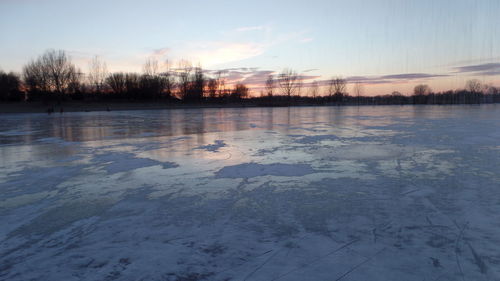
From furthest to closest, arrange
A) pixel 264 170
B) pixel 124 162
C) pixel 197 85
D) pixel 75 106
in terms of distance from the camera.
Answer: pixel 197 85, pixel 75 106, pixel 124 162, pixel 264 170

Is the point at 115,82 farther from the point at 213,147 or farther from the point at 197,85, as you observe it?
the point at 213,147

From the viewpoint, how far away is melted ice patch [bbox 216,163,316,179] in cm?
537

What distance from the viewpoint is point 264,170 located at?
569cm

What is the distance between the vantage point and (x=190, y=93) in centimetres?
7369

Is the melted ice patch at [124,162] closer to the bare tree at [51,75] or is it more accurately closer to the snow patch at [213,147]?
the snow patch at [213,147]

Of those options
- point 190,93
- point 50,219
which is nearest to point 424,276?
point 50,219

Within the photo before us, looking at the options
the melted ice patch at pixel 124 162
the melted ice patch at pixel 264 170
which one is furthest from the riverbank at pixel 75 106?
the melted ice patch at pixel 264 170

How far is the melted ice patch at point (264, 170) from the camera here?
5.37m

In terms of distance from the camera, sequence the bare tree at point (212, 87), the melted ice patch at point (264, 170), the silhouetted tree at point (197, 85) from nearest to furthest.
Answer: the melted ice patch at point (264, 170) → the silhouetted tree at point (197, 85) → the bare tree at point (212, 87)

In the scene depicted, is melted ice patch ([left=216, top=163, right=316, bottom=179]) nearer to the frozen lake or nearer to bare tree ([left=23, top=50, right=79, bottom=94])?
the frozen lake

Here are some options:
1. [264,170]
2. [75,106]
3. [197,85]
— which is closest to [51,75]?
[75,106]

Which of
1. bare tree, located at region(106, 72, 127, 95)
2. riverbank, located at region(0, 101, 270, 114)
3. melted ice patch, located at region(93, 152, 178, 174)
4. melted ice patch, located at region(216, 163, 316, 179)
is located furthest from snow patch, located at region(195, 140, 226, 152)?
bare tree, located at region(106, 72, 127, 95)

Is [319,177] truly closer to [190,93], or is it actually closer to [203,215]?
[203,215]

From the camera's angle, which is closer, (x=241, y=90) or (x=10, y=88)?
(x=10, y=88)
